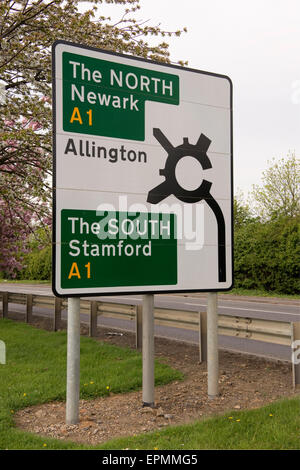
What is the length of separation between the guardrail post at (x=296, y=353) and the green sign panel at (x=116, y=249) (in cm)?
180

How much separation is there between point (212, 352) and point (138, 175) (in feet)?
8.01

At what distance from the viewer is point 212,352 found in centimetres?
581

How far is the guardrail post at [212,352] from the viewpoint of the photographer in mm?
5684

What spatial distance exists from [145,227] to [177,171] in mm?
861

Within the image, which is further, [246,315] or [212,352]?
[246,315]

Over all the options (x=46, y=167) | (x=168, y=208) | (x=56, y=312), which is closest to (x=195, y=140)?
(x=168, y=208)

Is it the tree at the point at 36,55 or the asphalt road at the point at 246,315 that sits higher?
the tree at the point at 36,55

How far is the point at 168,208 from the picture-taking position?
18.3 ft

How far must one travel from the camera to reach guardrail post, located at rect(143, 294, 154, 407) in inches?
213

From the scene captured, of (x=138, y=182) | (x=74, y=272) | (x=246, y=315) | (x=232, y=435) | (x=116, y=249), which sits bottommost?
(x=246, y=315)

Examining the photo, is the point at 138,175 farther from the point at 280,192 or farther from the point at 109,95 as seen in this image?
the point at 280,192

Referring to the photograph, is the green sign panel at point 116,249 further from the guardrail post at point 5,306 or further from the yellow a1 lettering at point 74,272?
the guardrail post at point 5,306

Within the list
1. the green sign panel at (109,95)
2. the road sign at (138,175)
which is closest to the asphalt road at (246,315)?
the road sign at (138,175)

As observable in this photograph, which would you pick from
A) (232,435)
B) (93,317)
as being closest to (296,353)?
(232,435)
